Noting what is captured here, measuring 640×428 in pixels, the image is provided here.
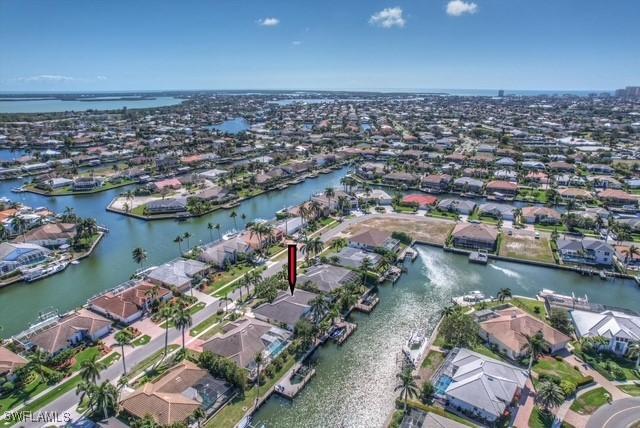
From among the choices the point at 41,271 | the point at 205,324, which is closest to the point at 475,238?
the point at 205,324

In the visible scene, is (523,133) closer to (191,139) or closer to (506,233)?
(506,233)

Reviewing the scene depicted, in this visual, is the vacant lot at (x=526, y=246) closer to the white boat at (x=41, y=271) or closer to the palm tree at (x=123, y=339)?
the palm tree at (x=123, y=339)

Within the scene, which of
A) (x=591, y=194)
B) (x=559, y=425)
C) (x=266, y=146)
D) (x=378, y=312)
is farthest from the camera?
(x=266, y=146)

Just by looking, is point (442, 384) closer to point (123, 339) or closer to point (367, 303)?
point (367, 303)

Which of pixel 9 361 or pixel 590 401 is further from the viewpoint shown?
pixel 9 361

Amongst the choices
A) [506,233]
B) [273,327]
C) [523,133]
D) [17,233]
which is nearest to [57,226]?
[17,233]

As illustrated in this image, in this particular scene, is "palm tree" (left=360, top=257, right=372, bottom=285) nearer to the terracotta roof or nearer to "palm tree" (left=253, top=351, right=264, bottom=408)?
"palm tree" (left=253, top=351, right=264, bottom=408)
